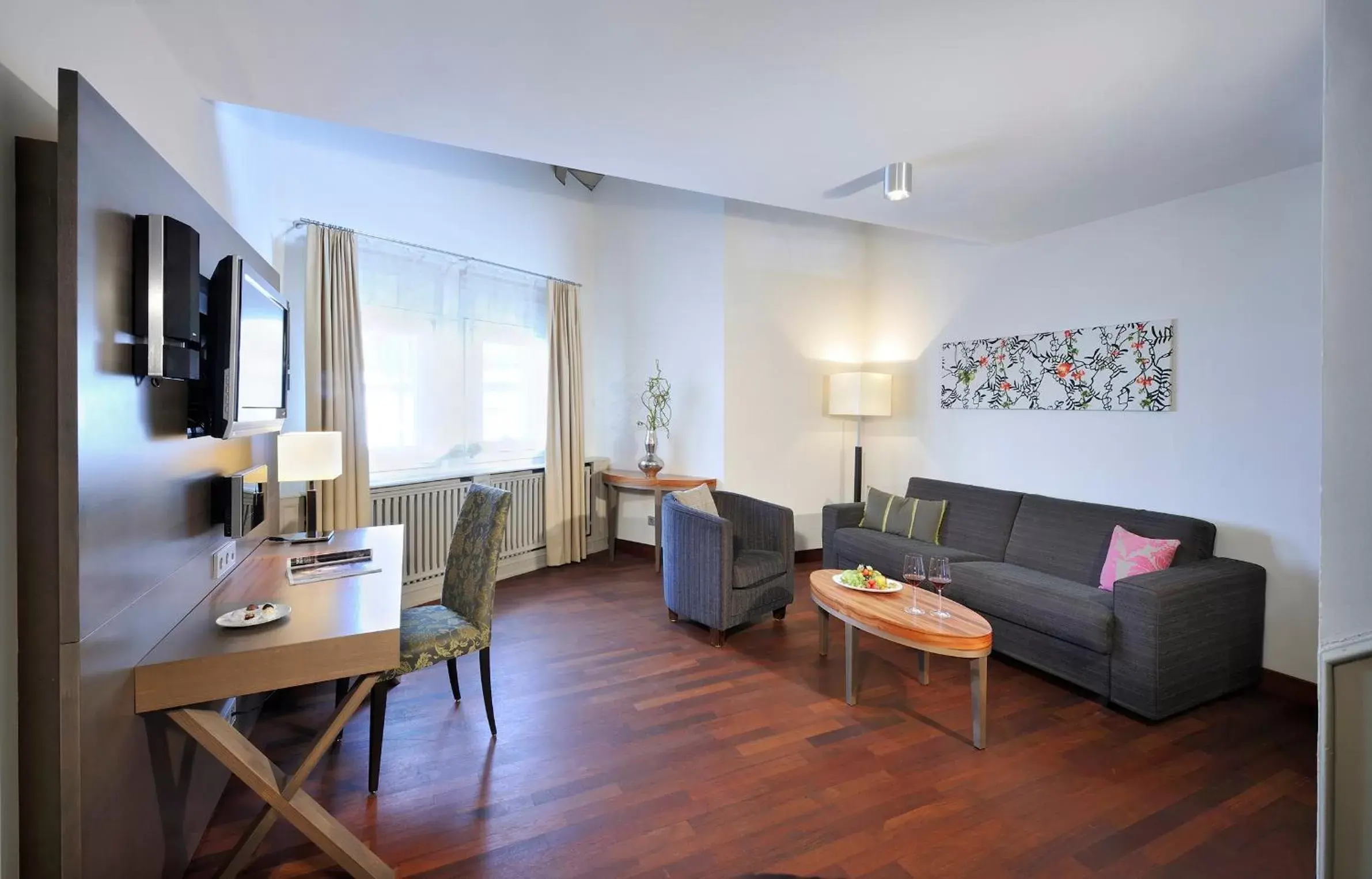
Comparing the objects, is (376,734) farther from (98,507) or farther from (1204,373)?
(1204,373)

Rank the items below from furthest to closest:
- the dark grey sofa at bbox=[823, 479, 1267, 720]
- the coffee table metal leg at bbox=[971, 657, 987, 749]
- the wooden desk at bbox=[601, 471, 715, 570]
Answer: the wooden desk at bbox=[601, 471, 715, 570]
the dark grey sofa at bbox=[823, 479, 1267, 720]
the coffee table metal leg at bbox=[971, 657, 987, 749]

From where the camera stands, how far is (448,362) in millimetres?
4414

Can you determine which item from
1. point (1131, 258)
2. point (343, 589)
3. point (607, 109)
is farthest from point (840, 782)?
point (1131, 258)

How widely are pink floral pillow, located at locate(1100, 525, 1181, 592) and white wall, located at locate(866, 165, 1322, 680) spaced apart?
1.28ft

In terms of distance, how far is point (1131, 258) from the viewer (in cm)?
347

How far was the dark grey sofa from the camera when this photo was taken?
2.60 meters

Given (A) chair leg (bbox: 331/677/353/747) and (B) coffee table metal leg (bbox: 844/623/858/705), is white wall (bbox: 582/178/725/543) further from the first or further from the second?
(A) chair leg (bbox: 331/677/353/747)

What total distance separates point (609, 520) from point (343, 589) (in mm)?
3318

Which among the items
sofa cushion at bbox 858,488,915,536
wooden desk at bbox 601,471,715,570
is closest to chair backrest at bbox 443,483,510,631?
wooden desk at bbox 601,471,715,570

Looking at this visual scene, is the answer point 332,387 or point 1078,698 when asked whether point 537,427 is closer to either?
point 332,387

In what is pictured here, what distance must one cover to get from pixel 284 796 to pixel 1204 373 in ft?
14.3

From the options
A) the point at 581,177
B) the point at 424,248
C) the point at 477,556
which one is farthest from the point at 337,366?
the point at 581,177

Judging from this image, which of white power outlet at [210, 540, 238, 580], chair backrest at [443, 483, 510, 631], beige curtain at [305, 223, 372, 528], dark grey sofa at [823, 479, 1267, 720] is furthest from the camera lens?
beige curtain at [305, 223, 372, 528]

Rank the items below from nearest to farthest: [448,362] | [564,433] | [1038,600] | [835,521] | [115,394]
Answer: [115,394]
[1038,600]
[448,362]
[835,521]
[564,433]
